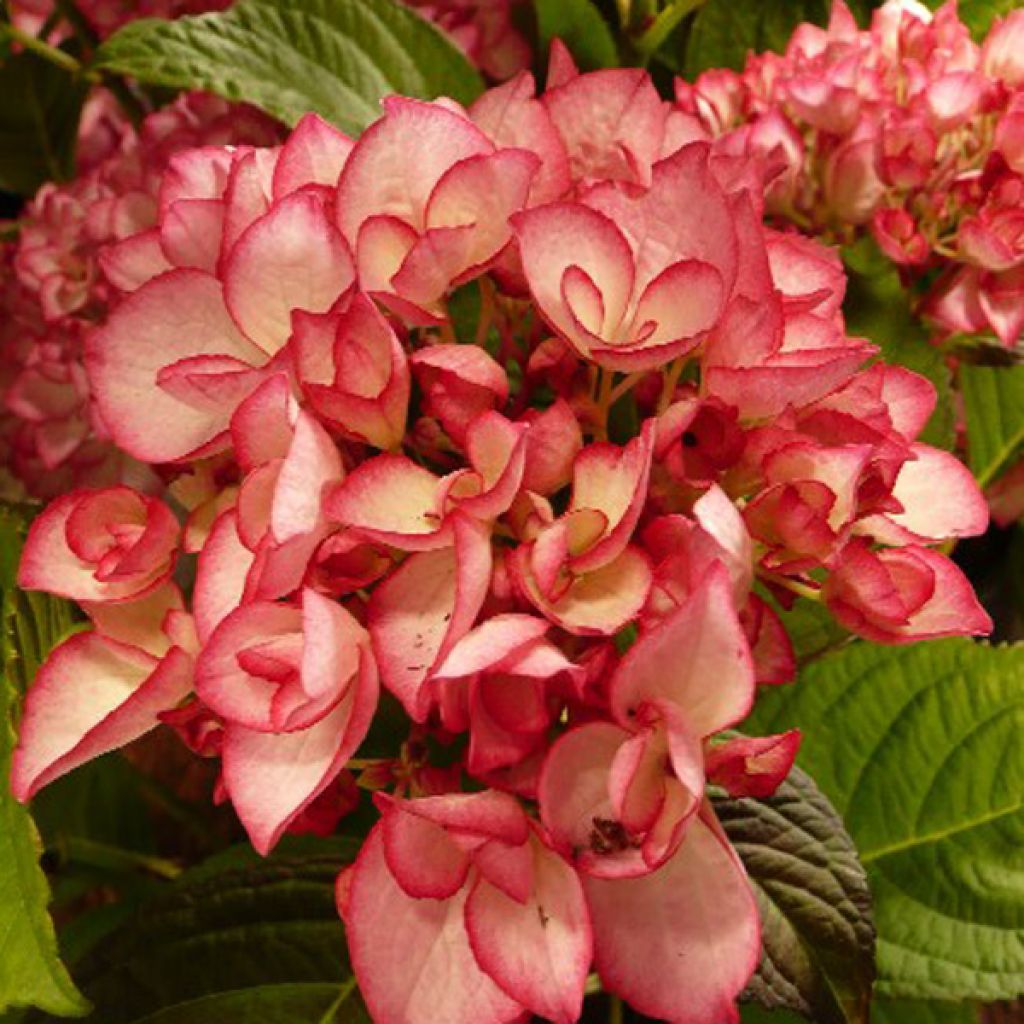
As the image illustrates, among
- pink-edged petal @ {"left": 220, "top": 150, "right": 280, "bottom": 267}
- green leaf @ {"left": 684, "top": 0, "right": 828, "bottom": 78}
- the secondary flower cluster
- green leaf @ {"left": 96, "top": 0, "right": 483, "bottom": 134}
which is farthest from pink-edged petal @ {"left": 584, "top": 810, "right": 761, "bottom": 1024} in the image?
green leaf @ {"left": 684, "top": 0, "right": 828, "bottom": 78}

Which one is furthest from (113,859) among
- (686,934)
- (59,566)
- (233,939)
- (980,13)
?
(980,13)

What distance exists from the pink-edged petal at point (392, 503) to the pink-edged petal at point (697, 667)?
6 centimetres

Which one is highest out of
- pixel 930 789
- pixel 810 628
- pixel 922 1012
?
pixel 810 628

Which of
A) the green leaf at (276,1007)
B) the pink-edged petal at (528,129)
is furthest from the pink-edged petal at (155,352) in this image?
the green leaf at (276,1007)

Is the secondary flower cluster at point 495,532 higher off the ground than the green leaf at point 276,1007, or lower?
higher

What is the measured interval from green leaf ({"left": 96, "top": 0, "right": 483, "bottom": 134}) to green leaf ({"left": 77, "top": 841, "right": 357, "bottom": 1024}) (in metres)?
0.31

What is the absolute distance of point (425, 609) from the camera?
0.40 metres

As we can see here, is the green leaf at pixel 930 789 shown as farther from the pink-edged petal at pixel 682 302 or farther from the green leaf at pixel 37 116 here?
the green leaf at pixel 37 116

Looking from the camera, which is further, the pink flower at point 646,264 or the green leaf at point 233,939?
the green leaf at point 233,939

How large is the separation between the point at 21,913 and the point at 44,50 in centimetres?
50

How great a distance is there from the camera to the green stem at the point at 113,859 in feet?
2.43

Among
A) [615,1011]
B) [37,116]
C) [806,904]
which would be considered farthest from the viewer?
[37,116]

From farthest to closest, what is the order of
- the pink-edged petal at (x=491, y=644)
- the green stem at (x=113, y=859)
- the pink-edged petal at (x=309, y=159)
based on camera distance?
the green stem at (x=113, y=859) → the pink-edged petal at (x=309, y=159) → the pink-edged petal at (x=491, y=644)

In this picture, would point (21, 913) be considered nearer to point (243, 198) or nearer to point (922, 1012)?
point (243, 198)
